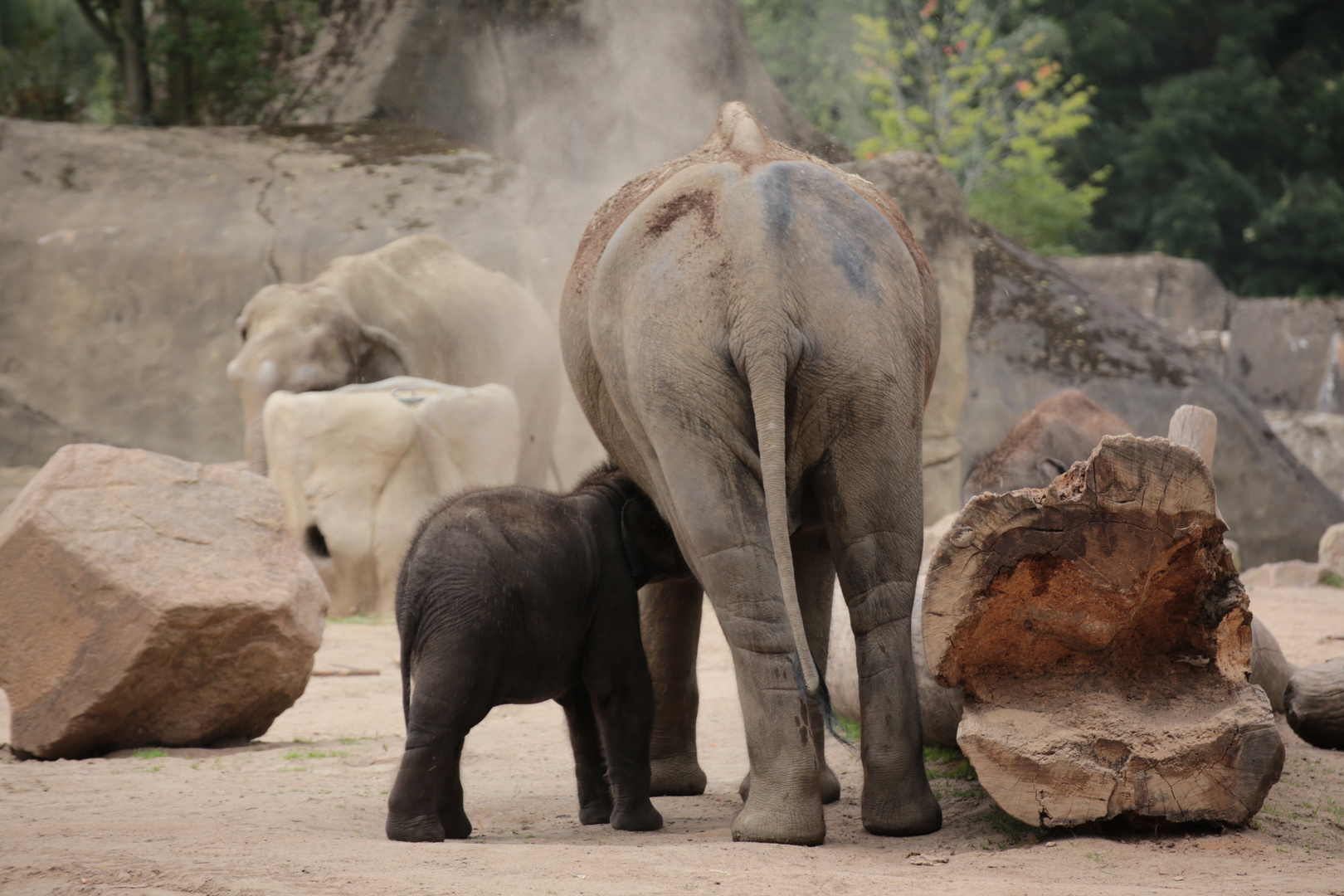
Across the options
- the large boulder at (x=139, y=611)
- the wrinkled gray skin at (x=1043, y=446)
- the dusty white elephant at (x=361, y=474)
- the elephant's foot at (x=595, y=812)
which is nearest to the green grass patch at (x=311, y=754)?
the large boulder at (x=139, y=611)

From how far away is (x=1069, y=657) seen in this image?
3629mm

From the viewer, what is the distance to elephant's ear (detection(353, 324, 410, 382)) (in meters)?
11.8

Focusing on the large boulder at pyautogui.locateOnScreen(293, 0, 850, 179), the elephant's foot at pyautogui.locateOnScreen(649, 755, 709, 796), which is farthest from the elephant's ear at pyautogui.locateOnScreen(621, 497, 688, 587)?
the large boulder at pyautogui.locateOnScreen(293, 0, 850, 179)

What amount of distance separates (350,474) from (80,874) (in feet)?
22.0

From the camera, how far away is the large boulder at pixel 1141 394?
15719mm

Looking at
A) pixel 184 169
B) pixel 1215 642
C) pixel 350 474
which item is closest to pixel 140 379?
pixel 184 169

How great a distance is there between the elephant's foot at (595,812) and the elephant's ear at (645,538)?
0.65 metres

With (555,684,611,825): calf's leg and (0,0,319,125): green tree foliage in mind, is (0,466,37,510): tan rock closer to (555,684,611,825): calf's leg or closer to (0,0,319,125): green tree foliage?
(0,0,319,125): green tree foliage

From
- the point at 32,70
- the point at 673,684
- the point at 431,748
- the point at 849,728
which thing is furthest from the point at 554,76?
the point at 431,748

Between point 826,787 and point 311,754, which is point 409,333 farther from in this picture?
point 826,787

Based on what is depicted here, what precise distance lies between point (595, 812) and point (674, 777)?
60 centimetres

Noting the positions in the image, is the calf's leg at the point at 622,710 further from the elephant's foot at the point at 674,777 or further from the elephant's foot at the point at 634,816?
the elephant's foot at the point at 674,777

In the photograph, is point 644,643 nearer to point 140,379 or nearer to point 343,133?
point 140,379

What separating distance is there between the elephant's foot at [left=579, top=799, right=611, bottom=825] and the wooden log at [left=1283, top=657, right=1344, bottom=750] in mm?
2552
